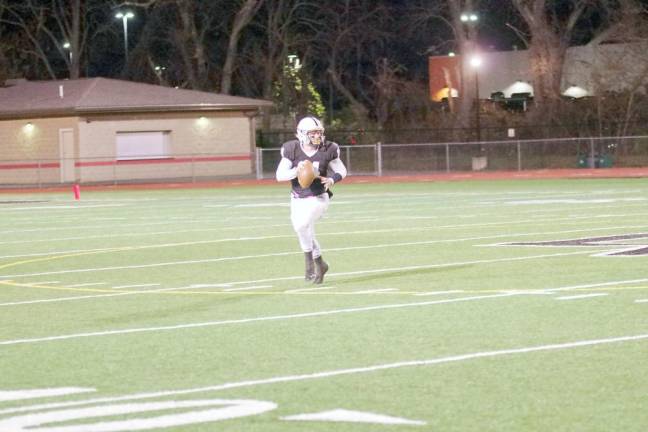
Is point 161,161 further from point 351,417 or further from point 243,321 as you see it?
point 351,417

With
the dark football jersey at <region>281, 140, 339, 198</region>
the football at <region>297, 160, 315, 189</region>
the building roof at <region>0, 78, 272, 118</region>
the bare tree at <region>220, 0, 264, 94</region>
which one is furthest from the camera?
the bare tree at <region>220, 0, 264, 94</region>

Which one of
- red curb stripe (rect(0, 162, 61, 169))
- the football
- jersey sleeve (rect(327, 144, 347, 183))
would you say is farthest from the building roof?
the football

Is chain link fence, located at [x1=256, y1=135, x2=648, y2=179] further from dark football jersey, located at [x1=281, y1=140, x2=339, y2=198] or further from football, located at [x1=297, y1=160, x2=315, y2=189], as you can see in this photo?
football, located at [x1=297, y1=160, x2=315, y2=189]

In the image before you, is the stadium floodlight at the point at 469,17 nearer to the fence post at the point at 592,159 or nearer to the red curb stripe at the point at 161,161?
the red curb stripe at the point at 161,161

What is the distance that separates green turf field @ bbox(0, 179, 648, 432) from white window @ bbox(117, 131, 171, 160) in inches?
1355

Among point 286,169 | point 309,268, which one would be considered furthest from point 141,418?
point 309,268

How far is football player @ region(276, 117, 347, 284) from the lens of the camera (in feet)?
53.1

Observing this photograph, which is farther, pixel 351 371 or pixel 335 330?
pixel 335 330

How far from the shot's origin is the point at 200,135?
204ft

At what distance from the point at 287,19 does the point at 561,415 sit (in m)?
71.4

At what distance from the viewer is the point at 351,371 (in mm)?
9930

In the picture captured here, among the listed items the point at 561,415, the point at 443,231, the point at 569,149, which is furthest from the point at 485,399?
the point at 569,149

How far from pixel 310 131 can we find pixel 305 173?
0.55 metres

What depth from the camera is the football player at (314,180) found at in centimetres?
1619
